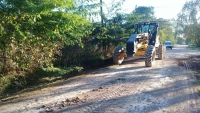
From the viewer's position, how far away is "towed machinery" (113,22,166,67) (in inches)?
566

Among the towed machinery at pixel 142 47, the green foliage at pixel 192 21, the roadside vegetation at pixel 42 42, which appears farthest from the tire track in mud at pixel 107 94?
the green foliage at pixel 192 21

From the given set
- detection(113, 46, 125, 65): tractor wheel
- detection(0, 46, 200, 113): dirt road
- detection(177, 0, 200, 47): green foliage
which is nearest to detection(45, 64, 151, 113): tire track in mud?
detection(0, 46, 200, 113): dirt road

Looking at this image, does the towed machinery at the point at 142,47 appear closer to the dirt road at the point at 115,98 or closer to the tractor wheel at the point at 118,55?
the tractor wheel at the point at 118,55

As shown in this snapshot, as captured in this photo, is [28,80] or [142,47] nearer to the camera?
[28,80]

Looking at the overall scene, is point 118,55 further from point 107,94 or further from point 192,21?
point 192,21

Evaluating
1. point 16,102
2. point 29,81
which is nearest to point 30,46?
point 29,81

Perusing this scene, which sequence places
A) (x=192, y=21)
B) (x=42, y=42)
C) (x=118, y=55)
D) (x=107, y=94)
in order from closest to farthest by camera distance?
(x=107, y=94) → (x=42, y=42) → (x=118, y=55) → (x=192, y=21)

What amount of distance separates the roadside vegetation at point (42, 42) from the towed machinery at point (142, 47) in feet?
4.62

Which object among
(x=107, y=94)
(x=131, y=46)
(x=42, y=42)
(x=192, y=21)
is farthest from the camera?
(x=192, y=21)

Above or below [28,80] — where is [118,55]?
above

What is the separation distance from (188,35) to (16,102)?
189 ft

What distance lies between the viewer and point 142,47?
1555cm

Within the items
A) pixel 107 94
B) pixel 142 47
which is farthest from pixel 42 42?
pixel 142 47

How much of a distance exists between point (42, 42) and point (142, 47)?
7.59 metres
